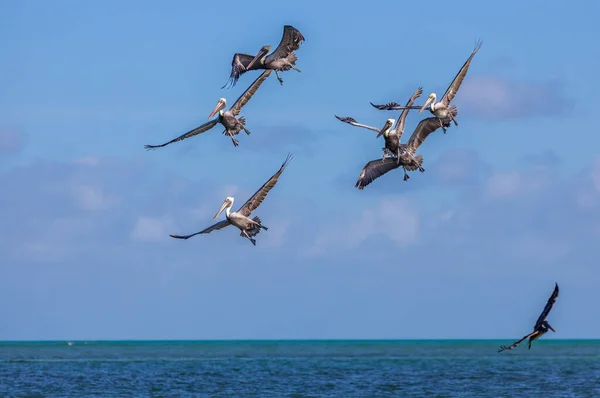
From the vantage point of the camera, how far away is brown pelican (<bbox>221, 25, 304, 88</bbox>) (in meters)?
28.8

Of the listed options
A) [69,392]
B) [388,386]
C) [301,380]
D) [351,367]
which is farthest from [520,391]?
[351,367]

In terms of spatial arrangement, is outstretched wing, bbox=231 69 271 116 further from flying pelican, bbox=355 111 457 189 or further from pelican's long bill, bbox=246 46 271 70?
flying pelican, bbox=355 111 457 189

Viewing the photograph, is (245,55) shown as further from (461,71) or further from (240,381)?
(240,381)

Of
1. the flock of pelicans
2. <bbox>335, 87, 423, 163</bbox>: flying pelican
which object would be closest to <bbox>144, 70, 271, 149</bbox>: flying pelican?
the flock of pelicans

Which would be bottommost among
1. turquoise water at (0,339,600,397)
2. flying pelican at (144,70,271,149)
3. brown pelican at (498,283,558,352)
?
brown pelican at (498,283,558,352)

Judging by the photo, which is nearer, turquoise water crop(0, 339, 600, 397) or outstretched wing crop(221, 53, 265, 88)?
outstretched wing crop(221, 53, 265, 88)

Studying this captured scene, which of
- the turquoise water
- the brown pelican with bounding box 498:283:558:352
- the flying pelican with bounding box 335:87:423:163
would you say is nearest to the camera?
the brown pelican with bounding box 498:283:558:352

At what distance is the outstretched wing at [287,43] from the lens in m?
28.5

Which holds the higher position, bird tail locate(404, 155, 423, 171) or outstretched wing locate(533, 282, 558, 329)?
bird tail locate(404, 155, 423, 171)

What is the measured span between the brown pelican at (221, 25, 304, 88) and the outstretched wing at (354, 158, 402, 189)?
2909mm

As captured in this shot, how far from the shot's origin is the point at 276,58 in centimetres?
2938

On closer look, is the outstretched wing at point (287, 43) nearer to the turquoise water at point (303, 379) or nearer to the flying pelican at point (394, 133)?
the flying pelican at point (394, 133)

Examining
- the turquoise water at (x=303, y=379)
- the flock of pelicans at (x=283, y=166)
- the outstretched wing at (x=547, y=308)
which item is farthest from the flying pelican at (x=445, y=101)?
the turquoise water at (x=303, y=379)

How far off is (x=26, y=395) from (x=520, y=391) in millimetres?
22160
